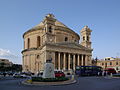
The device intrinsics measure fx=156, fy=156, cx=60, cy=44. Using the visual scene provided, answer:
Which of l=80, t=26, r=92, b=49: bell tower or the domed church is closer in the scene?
the domed church

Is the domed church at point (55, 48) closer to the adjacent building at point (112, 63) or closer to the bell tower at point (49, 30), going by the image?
the bell tower at point (49, 30)

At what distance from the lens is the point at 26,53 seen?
72188mm

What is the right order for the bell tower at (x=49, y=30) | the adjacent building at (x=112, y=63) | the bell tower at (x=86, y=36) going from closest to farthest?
the bell tower at (x=49, y=30) → the bell tower at (x=86, y=36) → the adjacent building at (x=112, y=63)

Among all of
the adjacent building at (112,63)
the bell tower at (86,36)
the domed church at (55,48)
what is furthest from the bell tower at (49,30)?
the adjacent building at (112,63)

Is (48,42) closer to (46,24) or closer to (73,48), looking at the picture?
(46,24)

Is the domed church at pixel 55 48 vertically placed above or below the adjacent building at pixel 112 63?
above

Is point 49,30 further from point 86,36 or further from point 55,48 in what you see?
point 86,36

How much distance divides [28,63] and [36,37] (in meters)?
12.2

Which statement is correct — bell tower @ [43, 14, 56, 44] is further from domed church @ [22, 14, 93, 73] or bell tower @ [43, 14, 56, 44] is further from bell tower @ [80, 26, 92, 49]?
bell tower @ [80, 26, 92, 49]

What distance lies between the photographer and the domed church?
5493 centimetres

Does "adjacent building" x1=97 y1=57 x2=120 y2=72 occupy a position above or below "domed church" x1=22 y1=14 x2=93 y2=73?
below

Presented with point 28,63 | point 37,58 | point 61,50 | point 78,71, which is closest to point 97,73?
point 78,71

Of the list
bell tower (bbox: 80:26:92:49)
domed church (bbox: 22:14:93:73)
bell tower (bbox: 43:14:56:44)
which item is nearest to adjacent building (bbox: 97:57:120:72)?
domed church (bbox: 22:14:93:73)

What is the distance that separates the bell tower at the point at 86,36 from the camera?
6813 cm
